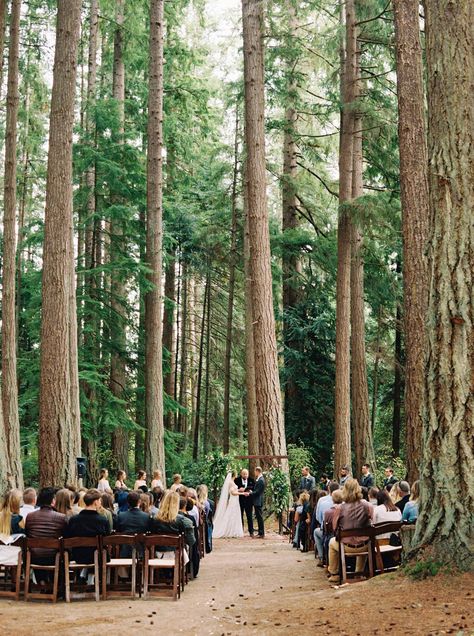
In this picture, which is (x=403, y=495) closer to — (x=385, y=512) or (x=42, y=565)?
(x=385, y=512)

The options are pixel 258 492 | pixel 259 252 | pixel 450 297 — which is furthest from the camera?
pixel 259 252

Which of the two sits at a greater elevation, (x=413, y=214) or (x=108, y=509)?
(x=413, y=214)

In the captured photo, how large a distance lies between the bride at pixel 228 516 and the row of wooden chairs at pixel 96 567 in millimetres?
8809

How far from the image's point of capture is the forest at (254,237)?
28.1ft

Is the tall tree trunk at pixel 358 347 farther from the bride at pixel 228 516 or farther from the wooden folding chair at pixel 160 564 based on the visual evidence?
the wooden folding chair at pixel 160 564

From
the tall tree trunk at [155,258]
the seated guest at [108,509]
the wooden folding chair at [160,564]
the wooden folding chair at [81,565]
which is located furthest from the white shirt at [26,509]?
the tall tree trunk at [155,258]

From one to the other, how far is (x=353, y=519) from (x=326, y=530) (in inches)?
67.0

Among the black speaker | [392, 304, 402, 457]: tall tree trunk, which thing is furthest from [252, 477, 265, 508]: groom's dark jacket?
[392, 304, 402, 457]: tall tree trunk

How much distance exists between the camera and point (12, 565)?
952cm

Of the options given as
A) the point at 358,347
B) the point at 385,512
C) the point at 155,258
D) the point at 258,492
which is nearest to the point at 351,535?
the point at 385,512

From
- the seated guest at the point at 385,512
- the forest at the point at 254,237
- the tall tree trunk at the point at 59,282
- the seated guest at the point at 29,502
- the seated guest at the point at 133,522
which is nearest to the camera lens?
the forest at the point at 254,237

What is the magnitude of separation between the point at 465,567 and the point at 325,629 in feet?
5.35

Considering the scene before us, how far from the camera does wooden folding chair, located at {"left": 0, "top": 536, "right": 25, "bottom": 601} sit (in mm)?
9289

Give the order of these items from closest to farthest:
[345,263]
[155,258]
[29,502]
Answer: [29,502], [155,258], [345,263]
